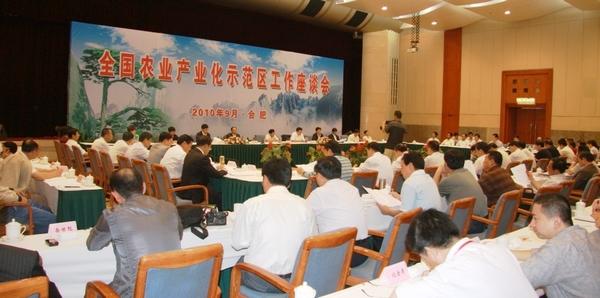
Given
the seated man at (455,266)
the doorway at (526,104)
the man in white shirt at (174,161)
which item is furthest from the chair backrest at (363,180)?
the doorway at (526,104)

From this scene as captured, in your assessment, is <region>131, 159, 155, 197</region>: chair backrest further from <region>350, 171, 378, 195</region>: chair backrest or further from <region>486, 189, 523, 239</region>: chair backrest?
<region>486, 189, 523, 239</region>: chair backrest

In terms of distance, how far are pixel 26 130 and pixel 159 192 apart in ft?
22.0

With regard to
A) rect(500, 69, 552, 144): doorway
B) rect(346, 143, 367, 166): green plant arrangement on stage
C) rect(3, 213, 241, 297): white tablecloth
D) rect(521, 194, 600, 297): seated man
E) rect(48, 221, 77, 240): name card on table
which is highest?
rect(500, 69, 552, 144): doorway

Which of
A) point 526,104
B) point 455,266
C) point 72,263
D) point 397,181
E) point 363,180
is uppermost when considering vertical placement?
point 526,104

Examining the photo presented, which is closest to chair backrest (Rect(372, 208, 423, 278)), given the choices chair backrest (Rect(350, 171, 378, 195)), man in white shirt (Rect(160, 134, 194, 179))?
chair backrest (Rect(350, 171, 378, 195))

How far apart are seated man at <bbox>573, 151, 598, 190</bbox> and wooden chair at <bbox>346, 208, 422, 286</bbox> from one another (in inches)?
175

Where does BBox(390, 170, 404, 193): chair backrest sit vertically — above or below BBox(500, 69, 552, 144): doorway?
below

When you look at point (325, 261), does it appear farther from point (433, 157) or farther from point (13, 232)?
point (433, 157)

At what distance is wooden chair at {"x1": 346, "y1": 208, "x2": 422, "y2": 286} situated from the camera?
2920mm

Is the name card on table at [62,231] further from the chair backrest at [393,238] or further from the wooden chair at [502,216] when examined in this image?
the wooden chair at [502,216]

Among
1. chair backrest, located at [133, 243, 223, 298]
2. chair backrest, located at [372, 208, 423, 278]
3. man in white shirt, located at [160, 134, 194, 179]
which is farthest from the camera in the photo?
man in white shirt, located at [160, 134, 194, 179]

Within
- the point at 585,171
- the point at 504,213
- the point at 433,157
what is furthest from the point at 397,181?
the point at 585,171

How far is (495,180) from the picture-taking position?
16.3 ft

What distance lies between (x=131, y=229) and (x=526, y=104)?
572 inches
